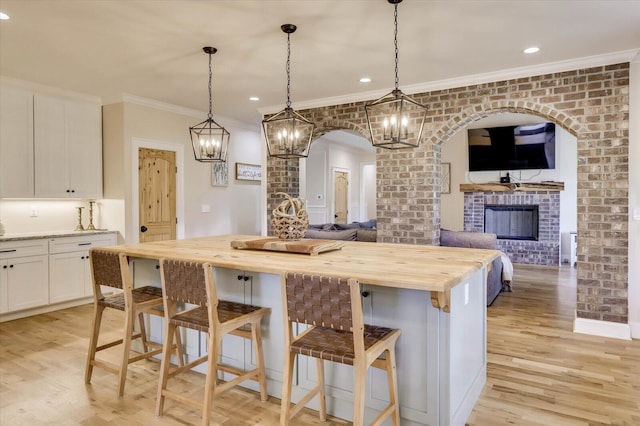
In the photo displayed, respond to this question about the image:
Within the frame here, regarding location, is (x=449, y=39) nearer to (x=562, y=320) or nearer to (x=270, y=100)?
(x=270, y=100)

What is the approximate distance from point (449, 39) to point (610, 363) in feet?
9.71

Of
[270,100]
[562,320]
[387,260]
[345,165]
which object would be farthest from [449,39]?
[345,165]

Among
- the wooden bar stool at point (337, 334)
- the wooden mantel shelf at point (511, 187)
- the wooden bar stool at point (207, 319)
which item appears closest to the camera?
the wooden bar stool at point (337, 334)

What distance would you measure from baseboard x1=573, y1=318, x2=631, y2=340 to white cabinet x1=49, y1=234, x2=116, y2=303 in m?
5.55

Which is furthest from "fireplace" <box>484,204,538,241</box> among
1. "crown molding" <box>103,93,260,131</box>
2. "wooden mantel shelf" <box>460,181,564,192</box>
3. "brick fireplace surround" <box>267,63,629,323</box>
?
"crown molding" <box>103,93,260,131</box>

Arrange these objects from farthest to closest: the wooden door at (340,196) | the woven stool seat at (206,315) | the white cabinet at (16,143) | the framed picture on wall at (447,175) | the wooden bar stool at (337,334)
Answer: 1. the wooden door at (340,196)
2. the framed picture on wall at (447,175)
3. the white cabinet at (16,143)
4. the woven stool seat at (206,315)
5. the wooden bar stool at (337,334)

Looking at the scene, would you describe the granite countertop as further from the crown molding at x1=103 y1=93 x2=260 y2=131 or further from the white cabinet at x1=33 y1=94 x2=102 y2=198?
the crown molding at x1=103 y1=93 x2=260 y2=131

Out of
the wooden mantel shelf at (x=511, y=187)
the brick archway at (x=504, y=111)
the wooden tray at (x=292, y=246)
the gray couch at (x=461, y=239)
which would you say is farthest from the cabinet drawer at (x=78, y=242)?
the wooden mantel shelf at (x=511, y=187)

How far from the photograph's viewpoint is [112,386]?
287 centimetres

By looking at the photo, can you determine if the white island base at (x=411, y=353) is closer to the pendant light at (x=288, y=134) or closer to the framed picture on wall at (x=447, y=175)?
the pendant light at (x=288, y=134)

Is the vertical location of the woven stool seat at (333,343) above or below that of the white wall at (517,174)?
below

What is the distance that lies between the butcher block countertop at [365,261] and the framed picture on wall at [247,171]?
154 inches

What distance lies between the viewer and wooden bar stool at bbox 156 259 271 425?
2.26 meters

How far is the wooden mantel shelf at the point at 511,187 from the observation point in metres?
7.60
